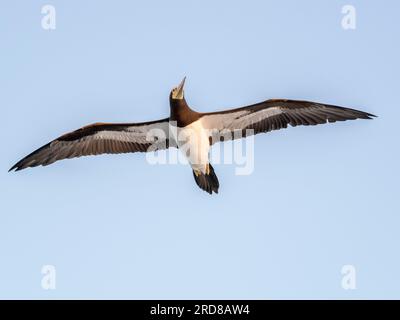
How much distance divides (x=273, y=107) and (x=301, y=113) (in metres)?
0.85

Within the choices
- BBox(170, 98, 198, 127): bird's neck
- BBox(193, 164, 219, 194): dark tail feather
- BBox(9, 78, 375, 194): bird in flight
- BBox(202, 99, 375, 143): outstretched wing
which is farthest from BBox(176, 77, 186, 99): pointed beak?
BBox(193, 164, 219, 194): dark tail feather

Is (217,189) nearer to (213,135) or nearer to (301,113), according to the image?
(213,135)

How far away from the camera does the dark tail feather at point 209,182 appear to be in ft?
74.1

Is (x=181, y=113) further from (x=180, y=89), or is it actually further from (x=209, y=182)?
(x=209, y=182)

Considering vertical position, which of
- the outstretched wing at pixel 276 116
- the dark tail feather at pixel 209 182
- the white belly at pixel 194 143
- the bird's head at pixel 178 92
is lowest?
the dark tail feather at pixel 209 182

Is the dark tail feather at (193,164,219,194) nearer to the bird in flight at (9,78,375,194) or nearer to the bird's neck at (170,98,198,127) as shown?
the bird in flight at (9,78,375,194)

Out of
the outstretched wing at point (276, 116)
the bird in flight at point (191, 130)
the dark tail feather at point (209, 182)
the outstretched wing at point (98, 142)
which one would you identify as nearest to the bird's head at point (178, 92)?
the bird in flight at point (191, 130)

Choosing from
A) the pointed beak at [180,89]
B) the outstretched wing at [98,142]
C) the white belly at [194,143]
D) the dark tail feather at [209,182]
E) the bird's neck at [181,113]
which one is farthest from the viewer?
the outstretched wing at [98,142]

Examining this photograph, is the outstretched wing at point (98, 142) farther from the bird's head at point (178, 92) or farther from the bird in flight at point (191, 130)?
the bird's head at point (178, 92)

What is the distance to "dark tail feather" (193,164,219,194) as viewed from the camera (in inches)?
889

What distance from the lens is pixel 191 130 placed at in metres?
22.5

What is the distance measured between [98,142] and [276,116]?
17.3 ft

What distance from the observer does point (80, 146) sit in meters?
23.6

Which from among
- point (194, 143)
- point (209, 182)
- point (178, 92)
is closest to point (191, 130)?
point (194, 143)
